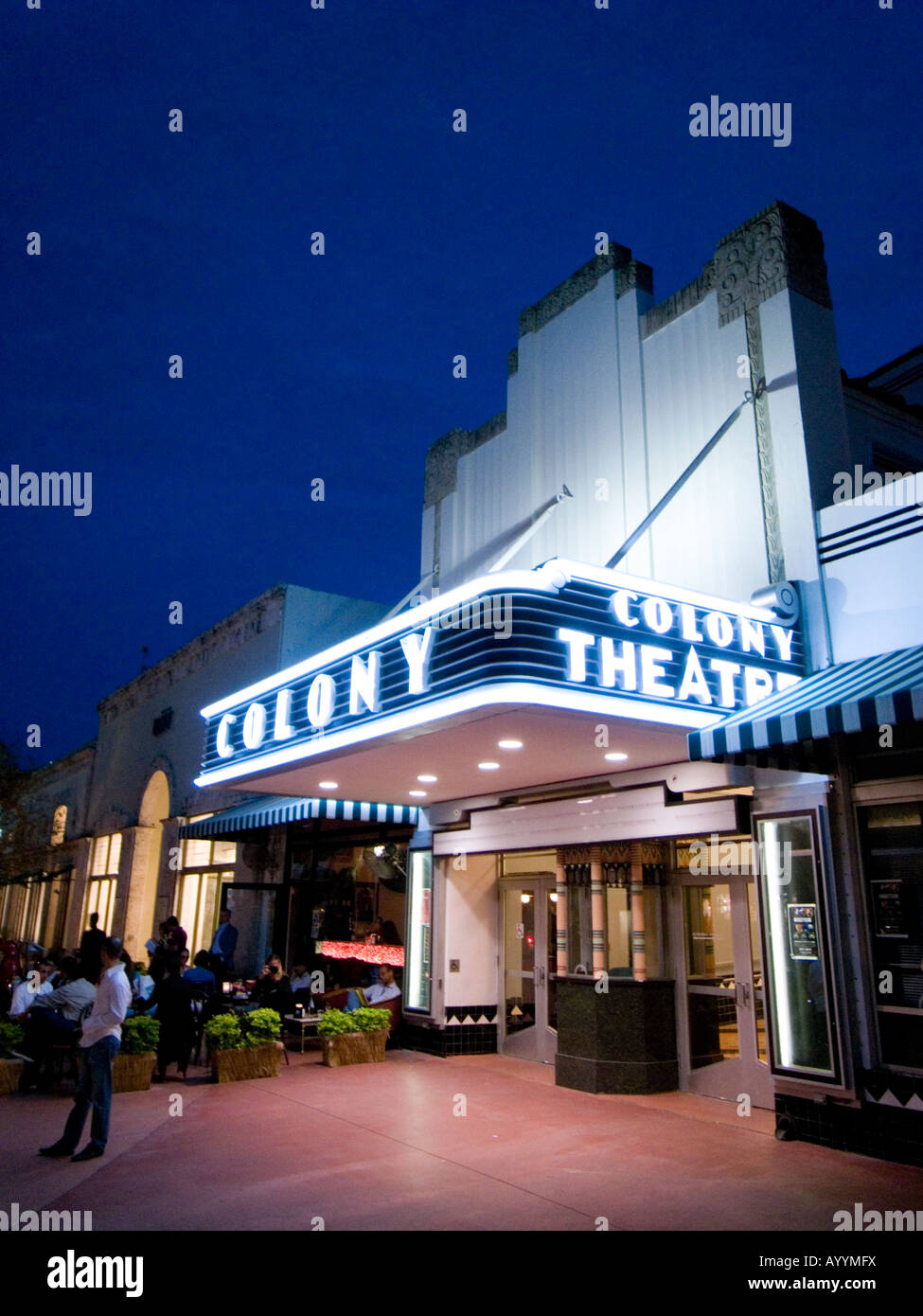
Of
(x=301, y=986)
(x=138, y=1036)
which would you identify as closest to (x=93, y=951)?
(x=138, y=1036)

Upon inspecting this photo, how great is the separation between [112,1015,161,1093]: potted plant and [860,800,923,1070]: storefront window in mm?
7689

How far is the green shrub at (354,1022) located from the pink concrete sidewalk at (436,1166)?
1.80 metres

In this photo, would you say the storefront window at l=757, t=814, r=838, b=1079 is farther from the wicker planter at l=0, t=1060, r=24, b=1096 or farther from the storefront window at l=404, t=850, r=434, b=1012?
the wicker planter at l=0, t=1060, r=24, b=1096

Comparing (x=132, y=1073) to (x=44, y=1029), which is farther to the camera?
(x=44, y=1029)

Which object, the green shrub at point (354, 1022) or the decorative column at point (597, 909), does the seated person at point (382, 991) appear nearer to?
the green shrub at point (354, 1022)

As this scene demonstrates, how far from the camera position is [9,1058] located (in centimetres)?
1041

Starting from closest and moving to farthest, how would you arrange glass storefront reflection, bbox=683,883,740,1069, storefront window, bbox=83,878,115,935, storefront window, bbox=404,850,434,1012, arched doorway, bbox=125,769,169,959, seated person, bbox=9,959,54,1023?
glass storefront reflection, bbox=683,883,740,1069
seated person, bbox=9,959,54,1023
storefront window, bbox=404,850,434,1012
arched doorway, bbox=125,769,169,959
storefront window, bbox=83,878,115,935

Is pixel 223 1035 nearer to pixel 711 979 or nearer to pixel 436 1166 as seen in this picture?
pixel 436 1166

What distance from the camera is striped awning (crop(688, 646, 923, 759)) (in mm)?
6113

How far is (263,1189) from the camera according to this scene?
6527 mm

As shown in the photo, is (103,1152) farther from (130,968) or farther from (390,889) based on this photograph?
(390,889)

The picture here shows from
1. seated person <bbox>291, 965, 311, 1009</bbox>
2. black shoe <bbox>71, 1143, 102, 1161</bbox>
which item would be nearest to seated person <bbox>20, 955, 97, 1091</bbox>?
black shoe <bbox>71, 1143, 102, 1161</bbox>

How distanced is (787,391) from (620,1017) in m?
7.20

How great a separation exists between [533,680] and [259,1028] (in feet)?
22.4
